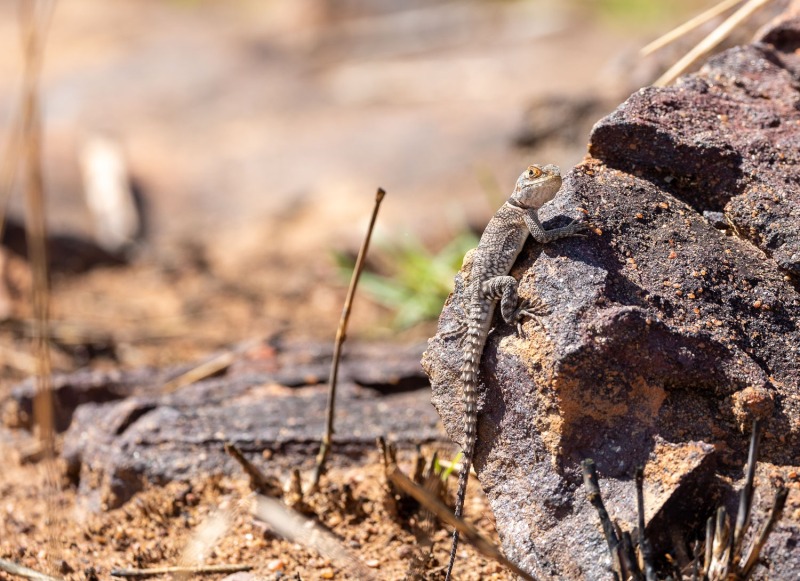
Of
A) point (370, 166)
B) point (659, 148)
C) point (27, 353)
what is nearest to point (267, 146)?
point (370, 166)

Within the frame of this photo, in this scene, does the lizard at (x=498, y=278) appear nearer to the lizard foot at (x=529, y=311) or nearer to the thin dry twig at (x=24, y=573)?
the lizard foot at (x=529, y=311)

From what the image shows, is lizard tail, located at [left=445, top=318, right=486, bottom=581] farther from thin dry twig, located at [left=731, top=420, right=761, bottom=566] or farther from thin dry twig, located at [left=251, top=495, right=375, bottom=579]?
thin dry twig, located at [left=731, top=420, right=761, bottom=566]

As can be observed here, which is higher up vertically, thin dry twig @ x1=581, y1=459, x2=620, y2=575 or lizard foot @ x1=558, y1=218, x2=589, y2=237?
lizard foot @ x1=558, y1=218, x2=589, y2=237

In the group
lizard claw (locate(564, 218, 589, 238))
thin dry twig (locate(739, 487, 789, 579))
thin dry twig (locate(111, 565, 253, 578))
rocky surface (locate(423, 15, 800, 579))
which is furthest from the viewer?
thin dry twig (locate(111, 565, 253, 578))

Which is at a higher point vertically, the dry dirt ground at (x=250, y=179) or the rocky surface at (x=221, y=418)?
the dry dirt ground at (x=250, y=179)

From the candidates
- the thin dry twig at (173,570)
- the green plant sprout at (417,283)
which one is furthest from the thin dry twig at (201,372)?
the green plant sprout at (417,283)

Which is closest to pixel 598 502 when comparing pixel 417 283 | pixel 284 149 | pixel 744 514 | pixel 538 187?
pixel 744 514

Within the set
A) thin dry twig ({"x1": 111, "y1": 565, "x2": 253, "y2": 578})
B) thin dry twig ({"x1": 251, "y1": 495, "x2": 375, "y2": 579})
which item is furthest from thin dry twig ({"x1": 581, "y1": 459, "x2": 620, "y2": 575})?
thin dry twig ({"x1": 111, "y1": 565, "x2": 253, "y2": 578})

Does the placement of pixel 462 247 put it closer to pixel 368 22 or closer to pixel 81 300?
pixel 81 300
